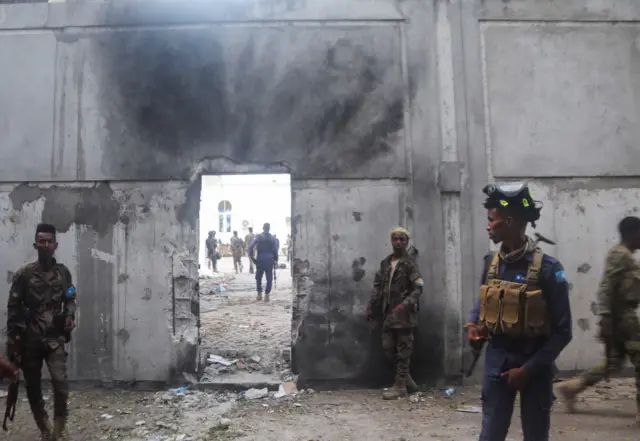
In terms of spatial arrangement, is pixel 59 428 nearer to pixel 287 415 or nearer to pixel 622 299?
pixel 287 415

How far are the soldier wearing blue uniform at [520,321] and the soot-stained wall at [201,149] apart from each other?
265 centimetres

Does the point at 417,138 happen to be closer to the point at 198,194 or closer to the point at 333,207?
the point at 333,207

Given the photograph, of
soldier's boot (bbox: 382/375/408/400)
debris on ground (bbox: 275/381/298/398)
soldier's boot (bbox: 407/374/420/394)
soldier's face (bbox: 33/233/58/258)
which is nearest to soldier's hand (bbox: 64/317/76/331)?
soldier's face (bbox: 33/233/58/258)

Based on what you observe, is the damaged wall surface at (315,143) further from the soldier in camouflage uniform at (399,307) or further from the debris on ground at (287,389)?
the soldier in camouflage uniform at (399,307)

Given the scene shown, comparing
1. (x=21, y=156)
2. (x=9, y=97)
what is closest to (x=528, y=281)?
(x=21, y=156)

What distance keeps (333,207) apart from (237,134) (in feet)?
4.45

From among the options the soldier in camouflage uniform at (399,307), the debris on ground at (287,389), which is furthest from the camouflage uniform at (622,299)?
the debris on ground at (287,389)

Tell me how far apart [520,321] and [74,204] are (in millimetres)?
4772

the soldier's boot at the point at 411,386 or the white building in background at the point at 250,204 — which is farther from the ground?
the white building in background at the point at 250,204

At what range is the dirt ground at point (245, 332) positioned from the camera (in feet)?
18.3

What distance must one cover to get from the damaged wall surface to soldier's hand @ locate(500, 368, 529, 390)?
9.26 ft

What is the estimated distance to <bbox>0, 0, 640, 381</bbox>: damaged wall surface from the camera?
525cm

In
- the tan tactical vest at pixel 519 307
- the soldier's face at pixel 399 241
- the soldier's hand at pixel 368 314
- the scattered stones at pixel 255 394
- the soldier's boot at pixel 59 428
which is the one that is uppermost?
the soldier's face at pixel 399 241

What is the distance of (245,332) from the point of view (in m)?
7.44
